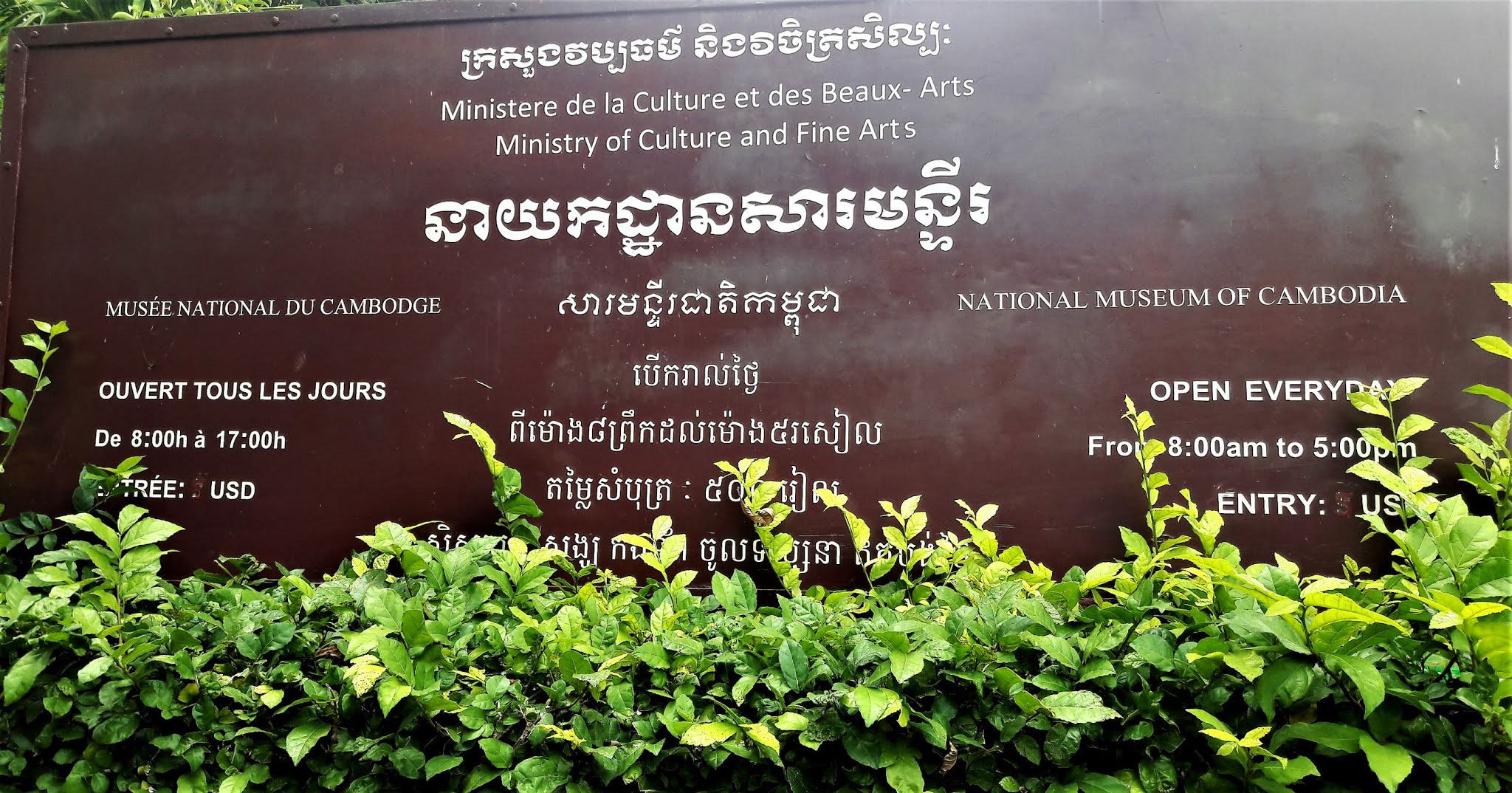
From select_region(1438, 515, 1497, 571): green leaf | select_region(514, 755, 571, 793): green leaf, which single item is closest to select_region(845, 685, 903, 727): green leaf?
select_region(514, 755, 571, 793): green leaf

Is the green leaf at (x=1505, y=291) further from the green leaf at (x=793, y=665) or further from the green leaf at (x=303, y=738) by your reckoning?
the green leaf at (x=303, y=738)

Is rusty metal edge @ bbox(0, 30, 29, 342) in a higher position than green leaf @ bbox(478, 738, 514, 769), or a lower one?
higher

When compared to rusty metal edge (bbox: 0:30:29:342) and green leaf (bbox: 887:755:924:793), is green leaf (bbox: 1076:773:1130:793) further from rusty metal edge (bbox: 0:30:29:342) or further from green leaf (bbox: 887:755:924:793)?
rusty metal edge (bbox: 0:30:29:342)

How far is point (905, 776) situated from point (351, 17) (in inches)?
103

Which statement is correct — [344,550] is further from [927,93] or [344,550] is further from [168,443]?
[927,93]

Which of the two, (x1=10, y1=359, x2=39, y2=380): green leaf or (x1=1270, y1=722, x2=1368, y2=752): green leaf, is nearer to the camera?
(x1=1270, y1=722, x2=1368, y2=752): green leaf

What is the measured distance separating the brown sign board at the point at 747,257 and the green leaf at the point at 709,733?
794 mm

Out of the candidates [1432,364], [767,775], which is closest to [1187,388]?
[1432,364]

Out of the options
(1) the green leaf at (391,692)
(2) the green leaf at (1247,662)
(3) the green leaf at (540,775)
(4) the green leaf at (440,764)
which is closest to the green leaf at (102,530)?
(1) the green leaf at (391,692)

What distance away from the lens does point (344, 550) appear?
8.03 feet

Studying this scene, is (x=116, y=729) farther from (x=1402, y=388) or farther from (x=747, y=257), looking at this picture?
(x=1402, y=388)

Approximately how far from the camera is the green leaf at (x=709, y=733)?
4.82ft

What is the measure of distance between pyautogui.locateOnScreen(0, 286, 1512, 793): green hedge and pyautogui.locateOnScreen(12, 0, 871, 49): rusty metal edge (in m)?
1.58

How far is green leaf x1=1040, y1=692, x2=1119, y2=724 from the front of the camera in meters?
1.46
